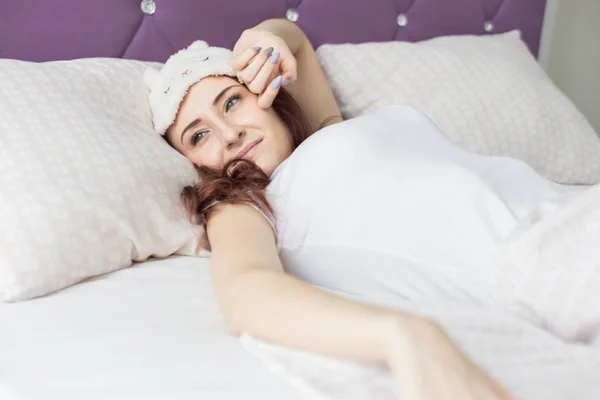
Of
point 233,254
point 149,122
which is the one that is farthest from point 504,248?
point 149,122

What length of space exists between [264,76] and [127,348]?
2.15 ft

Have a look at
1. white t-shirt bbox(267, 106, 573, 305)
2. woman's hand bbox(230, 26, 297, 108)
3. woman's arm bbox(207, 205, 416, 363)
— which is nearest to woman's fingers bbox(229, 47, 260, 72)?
woman's hand bbox(230, 26, 297, 108)

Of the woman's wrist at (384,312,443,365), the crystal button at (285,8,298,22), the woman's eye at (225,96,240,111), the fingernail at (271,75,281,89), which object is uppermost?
the crystal button at (285,8,298,22)

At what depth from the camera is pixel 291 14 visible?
1733 millimetres

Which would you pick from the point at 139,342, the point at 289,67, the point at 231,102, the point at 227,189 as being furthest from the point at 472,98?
the point at 139,342

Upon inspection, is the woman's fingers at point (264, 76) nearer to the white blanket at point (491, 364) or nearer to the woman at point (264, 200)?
the woman at point (264, 200)

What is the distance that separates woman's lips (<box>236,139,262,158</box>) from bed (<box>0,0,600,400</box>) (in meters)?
0.22

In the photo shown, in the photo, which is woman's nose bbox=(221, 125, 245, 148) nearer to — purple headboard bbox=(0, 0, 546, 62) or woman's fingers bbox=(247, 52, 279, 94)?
woman's fingers bbox=(247, 52, 279, 94)

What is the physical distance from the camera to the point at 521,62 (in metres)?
1.80

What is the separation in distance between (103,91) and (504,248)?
774mm

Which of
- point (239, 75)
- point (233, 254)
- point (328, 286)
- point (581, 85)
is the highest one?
point (239, 75)

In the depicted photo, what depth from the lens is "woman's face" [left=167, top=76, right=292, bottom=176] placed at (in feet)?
4.06

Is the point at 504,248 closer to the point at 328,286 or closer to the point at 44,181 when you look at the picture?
the point at 328,286

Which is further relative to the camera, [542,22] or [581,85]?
[581,85]
